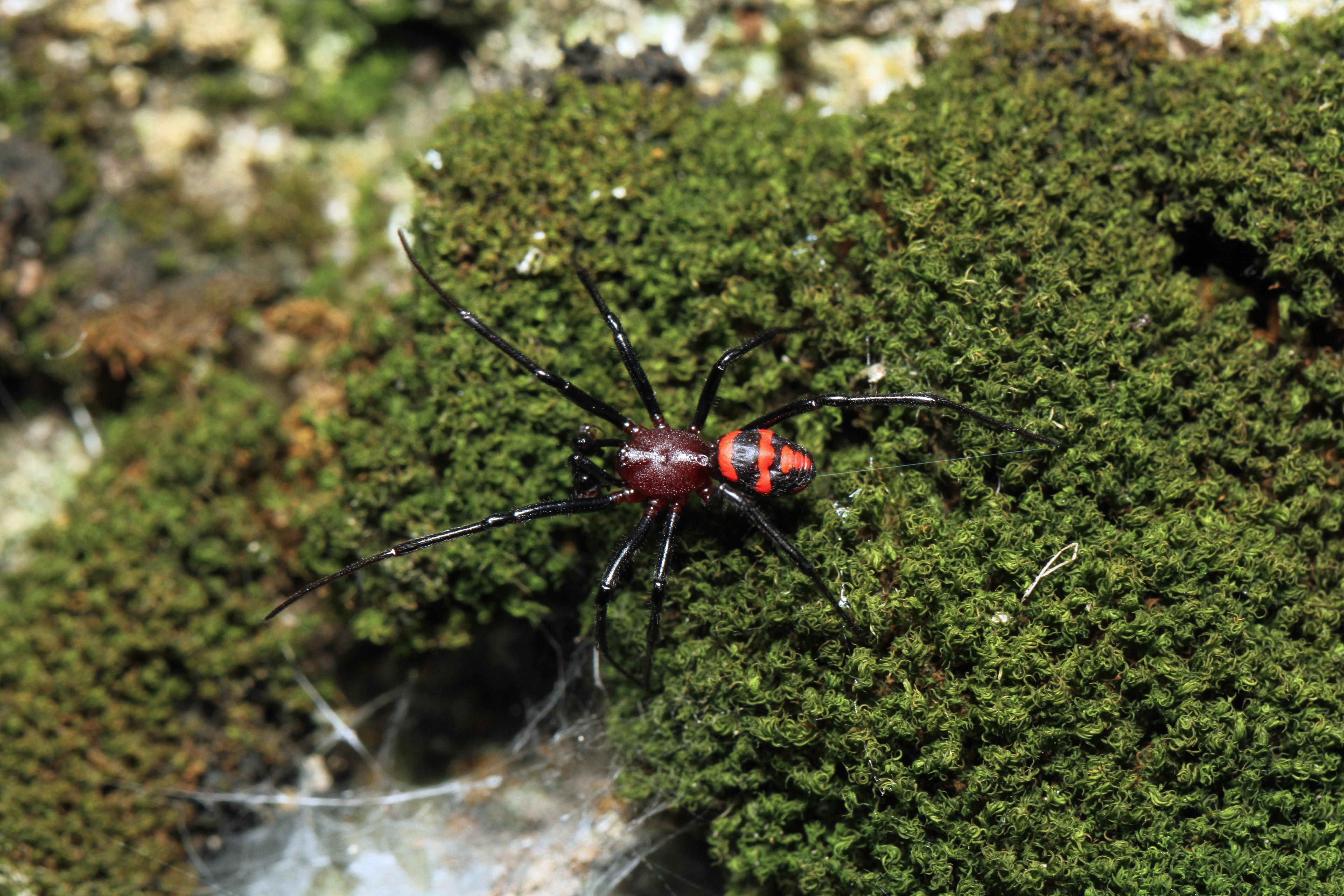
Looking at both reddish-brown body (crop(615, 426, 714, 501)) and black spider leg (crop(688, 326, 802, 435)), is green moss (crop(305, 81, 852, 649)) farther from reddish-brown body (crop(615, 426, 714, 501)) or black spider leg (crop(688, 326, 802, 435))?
reddish-brown body (crop(615, 426, 714, 501))

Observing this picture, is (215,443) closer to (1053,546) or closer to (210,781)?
(210,781)

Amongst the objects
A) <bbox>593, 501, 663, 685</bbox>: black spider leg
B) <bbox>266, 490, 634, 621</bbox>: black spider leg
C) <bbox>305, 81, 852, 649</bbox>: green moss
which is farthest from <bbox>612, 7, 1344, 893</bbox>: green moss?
<bbox>266, 490, 634, 621</bbox>: black spider leg

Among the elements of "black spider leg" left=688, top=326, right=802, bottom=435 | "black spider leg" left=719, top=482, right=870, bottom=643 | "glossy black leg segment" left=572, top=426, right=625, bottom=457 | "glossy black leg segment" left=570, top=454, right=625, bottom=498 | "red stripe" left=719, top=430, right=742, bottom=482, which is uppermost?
"black spider leg" left=688, top=326, right=802, bottom=435

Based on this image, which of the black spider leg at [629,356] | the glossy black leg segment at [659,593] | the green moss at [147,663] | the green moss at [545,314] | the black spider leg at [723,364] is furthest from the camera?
the green moss at [147,663]

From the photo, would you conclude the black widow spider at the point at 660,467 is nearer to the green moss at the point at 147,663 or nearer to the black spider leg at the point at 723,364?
the black spider leg at the point at 723,364

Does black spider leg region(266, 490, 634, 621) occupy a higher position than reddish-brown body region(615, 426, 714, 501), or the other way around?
reddish-brown body region(615, 426, 714, 501)

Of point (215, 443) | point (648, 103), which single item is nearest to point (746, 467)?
point (648, 103)

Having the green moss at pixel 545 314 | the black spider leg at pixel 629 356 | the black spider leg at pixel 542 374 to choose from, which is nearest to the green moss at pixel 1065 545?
the green moss at pixel 545 314

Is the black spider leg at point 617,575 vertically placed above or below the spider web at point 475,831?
above
